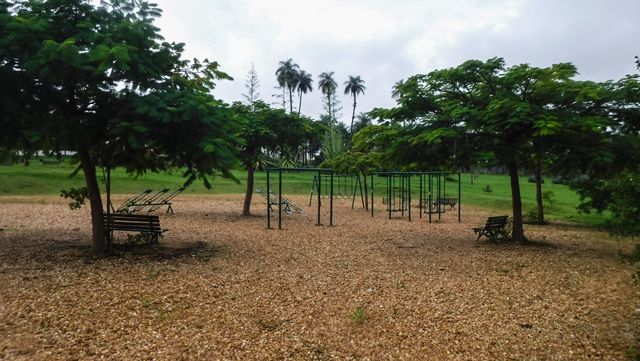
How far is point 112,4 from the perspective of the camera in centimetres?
927

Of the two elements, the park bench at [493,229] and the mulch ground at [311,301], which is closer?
the mulch ground at [311,301]

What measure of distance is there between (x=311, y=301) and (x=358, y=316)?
1.02m

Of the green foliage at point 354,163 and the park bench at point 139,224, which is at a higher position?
the green foliage at point 354,163

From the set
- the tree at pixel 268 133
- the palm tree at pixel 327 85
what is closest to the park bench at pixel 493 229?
the tree at pixel 268 133

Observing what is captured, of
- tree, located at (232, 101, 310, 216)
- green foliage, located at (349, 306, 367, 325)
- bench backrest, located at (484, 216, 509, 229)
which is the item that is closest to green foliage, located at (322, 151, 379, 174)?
tree, located at (232, 101, 310, 216)

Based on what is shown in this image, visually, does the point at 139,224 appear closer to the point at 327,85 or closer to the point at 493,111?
the point at 493,111

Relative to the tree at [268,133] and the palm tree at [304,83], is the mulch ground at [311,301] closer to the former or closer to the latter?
the tree at [268,133]

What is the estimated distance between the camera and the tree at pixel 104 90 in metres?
7.80

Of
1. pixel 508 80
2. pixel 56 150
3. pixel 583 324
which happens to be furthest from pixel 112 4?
pixel 583 324

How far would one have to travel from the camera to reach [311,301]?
6.97 m

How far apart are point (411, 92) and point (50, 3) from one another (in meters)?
8.60

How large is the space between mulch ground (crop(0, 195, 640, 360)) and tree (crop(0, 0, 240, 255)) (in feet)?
6.76

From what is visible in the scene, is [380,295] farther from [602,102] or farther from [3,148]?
[3,148]

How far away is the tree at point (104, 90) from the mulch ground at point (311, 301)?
206 cm
